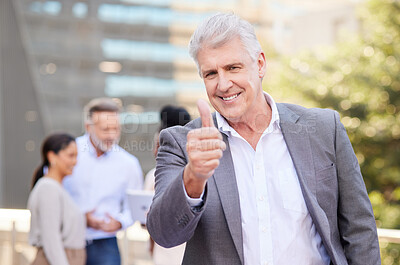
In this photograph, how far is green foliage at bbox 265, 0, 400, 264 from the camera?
7.71 meters

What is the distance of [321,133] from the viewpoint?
5.74 feet

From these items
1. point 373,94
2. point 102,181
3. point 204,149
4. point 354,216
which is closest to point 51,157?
point 102,181

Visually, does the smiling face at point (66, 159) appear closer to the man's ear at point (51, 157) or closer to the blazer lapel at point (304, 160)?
the man's ear at point (51, 157)

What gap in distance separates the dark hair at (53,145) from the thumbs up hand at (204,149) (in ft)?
9.43

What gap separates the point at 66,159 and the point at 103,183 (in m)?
0.35

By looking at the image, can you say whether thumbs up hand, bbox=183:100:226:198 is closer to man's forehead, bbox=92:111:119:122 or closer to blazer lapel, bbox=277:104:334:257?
blazer lapel, bbox=277:104:334:257

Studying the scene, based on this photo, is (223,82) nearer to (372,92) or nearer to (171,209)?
(171,209)

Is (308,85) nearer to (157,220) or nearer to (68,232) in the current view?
(68,232)

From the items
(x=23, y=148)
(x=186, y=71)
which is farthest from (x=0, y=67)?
(x=186, y=71)

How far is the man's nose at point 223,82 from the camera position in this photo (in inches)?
62.4

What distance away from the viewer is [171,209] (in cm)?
142

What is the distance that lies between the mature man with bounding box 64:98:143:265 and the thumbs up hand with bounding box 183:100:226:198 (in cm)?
278

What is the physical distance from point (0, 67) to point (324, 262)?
26899 mm

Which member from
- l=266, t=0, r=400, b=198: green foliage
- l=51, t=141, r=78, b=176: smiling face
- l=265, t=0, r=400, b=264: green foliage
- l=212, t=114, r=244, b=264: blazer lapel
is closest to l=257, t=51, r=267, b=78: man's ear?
l=212, t=114, r=244, b=264: blazer lapel
